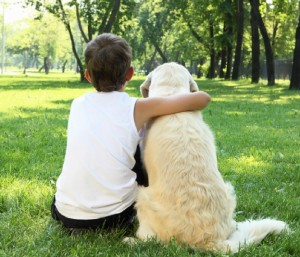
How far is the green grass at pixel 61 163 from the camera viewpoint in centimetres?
354

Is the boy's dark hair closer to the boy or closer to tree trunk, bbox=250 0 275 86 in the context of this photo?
the boy

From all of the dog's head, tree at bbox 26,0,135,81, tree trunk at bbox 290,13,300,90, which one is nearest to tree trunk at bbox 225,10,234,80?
tree at bbox 26,0,135,81

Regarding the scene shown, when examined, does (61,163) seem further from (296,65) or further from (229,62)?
(229,62)

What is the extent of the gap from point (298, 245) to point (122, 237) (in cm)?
141

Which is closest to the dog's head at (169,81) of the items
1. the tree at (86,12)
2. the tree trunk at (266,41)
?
the tree trunk at (266,41)

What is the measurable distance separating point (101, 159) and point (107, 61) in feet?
2.54

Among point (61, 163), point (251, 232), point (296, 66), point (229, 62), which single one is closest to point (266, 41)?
point (296, 66)

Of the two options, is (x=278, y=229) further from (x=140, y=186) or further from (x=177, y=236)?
(x=140, y=186)

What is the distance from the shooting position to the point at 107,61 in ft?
12.0

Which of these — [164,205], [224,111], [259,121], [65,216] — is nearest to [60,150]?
[65,216]

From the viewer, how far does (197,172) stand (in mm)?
3326

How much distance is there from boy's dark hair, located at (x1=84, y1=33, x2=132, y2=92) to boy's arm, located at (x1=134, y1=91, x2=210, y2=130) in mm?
305

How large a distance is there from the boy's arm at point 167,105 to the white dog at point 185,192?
6 centimetres

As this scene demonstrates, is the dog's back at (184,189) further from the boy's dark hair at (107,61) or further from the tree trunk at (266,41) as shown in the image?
the tree trunk at (266,41)
